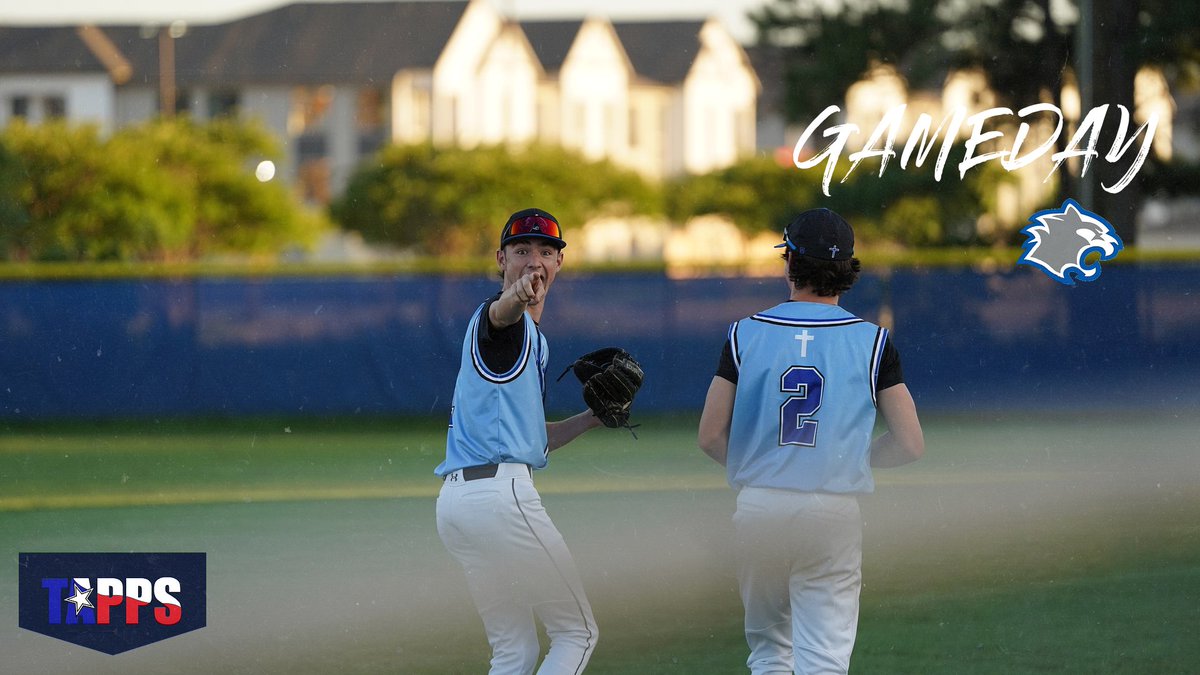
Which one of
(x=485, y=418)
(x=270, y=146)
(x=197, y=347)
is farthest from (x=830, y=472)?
(x=270, y=146)

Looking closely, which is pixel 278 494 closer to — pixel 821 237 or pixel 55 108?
pixel 55 108

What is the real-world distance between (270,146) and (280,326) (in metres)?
1.80

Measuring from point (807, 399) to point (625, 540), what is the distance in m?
4.76

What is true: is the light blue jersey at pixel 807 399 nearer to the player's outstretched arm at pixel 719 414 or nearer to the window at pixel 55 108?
the player's outstretched arm at pixel 719 414

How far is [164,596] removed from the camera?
5852mm

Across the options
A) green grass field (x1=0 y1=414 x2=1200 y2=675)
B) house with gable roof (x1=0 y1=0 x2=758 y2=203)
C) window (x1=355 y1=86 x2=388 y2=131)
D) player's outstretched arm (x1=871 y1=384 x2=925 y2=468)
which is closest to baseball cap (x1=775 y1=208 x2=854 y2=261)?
player's outstretched arm (x1=871 y1=384 x2=925 y2=468)

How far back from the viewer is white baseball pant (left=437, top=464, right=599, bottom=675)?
4.12 metres

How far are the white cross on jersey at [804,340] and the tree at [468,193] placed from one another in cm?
876

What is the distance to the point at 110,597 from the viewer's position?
5836 mm

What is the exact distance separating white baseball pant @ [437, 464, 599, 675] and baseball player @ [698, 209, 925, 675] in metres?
0.49

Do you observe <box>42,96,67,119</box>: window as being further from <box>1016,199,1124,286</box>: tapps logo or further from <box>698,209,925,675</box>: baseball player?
<box>698,209,925,675</box>: baseball player

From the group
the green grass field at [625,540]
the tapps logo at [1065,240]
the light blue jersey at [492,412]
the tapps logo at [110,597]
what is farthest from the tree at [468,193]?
the light blue jersey at [492,412]

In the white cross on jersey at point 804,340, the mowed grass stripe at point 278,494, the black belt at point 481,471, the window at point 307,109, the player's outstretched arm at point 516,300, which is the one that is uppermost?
the window at point 307,109

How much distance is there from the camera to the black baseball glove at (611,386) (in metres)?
4.60
